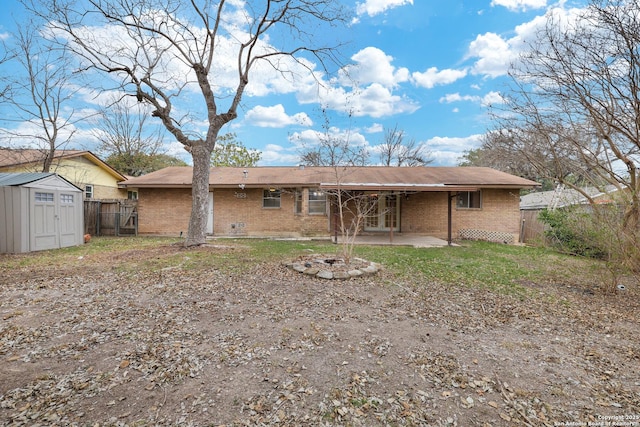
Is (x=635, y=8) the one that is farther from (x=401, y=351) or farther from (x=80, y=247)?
(x=80, y=247)

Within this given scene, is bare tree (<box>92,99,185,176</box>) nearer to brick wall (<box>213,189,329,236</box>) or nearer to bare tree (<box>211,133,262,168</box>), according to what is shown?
bare tree (<box>211,133,262,168</box>)

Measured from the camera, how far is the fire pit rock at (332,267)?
20.1 feet

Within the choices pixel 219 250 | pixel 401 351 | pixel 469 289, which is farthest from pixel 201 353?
pixel 219 250

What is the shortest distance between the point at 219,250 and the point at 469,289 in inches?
282

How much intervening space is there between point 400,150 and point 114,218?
22.8 meters

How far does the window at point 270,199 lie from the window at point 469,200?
8.53 metres

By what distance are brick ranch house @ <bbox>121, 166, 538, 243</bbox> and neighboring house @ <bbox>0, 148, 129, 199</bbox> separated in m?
5.52

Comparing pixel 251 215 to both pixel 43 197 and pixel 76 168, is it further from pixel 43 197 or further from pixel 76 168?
pixel 76 168

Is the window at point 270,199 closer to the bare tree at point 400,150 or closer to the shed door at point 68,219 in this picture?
the shed door at point 68,219

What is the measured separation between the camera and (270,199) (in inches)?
551

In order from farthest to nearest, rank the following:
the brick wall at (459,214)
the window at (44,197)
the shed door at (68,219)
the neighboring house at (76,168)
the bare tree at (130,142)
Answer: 1. the bare tree at (130,142)
2. the neighboring house at (76,168)
3. the brick wall at (459,214)
4. the shed door at (68,219)
5. the window at (44,197)

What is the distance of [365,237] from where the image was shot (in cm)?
1287

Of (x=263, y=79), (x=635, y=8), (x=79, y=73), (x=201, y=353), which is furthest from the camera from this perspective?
(x=263, y=79)

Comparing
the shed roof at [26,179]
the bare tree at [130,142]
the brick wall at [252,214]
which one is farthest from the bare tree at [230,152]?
the shed roof at [26,179]
